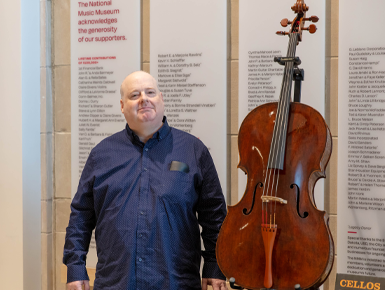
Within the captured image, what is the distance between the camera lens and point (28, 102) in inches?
124

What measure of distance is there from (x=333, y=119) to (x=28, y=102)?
1976mm

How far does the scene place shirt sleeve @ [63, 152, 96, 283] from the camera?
86.3 inches

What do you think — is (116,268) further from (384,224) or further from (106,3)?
(106,3)

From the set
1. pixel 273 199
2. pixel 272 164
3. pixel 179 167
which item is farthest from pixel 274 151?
pixel 179 167

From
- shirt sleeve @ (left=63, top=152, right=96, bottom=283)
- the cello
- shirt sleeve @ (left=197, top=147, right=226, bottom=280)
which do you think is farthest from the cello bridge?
shirt sleeve @ (left=63, top=152, right=96, bottom=283)

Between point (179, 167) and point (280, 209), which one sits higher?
point (179, 167)

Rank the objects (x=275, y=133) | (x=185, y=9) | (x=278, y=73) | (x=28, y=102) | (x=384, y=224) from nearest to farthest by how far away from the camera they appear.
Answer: (x=275, y=133)
(x=384, y=224)
(x=278, y=73)
(x=185, y=9)
(x=28, y=102)

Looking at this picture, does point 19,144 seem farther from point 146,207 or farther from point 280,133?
point 280,133

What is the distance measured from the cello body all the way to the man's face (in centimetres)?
47

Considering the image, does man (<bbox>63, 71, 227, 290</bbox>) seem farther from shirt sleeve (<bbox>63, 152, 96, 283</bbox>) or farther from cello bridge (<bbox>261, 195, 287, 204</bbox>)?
cello bridge (<bbox>261, 195, 287, 204</bbox>)

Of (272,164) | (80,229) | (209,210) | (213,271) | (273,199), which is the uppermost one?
(272,164)

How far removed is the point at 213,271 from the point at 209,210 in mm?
280

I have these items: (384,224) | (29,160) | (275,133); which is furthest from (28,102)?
(384,224)

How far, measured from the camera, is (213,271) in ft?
7.06
